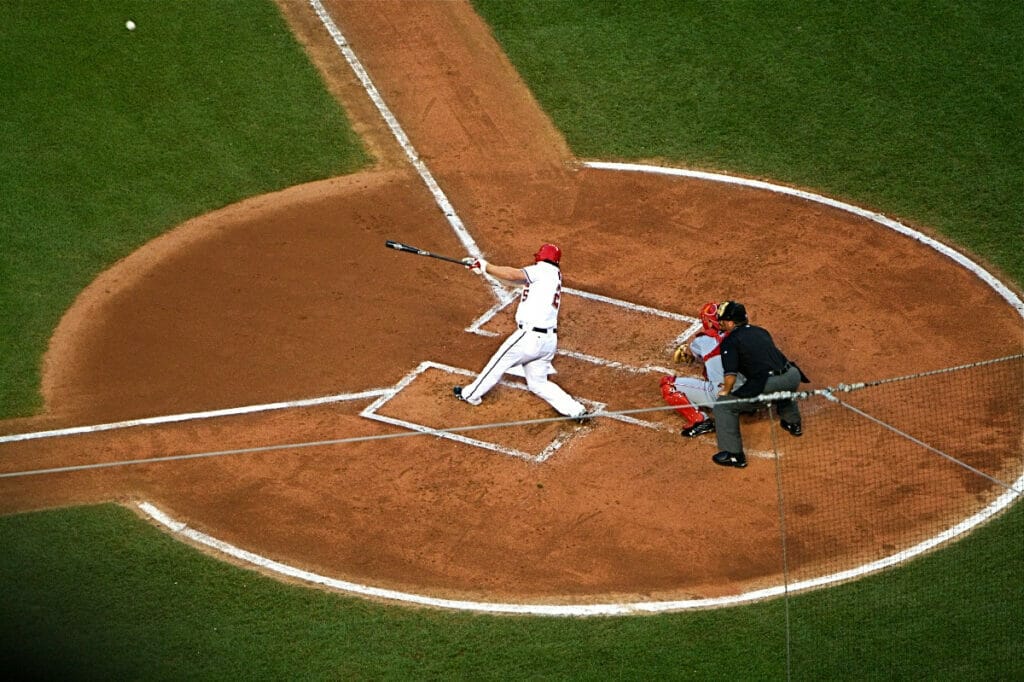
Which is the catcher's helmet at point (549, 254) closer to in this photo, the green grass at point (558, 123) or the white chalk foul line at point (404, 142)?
the white chalk foul line at point (404, 142)

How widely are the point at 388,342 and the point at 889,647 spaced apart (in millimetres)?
6645

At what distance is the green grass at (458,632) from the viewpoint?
1170 centimetres

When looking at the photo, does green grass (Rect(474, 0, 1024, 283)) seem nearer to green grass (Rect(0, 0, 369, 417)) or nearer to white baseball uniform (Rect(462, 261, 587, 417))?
green grass (Rect(0, 0, 369, 417))

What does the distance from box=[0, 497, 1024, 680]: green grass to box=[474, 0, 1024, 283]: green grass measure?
7044 mm

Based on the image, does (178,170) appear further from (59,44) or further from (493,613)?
(493,613)

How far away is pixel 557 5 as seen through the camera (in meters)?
21.8

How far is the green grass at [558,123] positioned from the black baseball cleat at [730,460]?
6.43 feet

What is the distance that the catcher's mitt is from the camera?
1547 cm

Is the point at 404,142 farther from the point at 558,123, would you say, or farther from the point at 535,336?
the point at 535,336

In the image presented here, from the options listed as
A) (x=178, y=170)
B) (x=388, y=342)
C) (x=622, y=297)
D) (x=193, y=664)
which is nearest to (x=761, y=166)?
(x=622, y=297)

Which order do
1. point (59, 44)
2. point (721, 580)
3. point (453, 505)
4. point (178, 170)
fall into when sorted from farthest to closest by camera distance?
point (59, 44) → point (178, 170) → point (453, 505) → point (721, 580)

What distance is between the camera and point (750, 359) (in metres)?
14.2

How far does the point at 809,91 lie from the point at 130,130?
9.49m

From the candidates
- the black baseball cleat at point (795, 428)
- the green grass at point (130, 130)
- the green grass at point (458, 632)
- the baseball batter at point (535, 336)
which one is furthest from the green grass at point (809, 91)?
the green grass at point (458, 632)
